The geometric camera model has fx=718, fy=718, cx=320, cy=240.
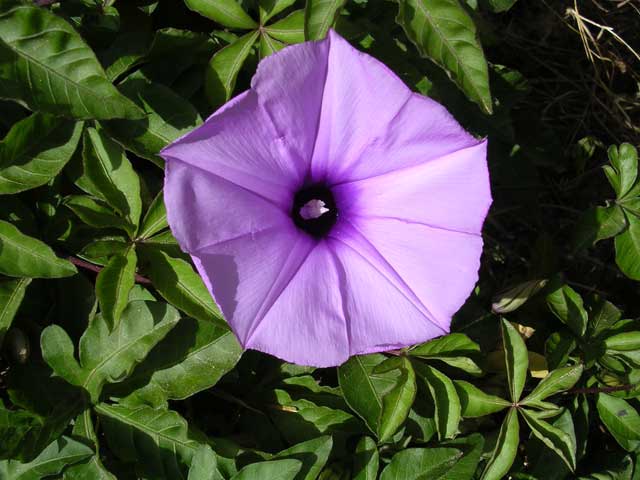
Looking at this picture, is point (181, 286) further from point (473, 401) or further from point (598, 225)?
point (598, 225)

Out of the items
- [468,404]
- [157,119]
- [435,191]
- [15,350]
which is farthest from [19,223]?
[468,404]

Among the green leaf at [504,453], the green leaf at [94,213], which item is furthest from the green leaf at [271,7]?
the green leaf at [504,453]

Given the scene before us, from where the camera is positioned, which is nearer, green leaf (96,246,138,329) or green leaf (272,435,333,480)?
green leaf (96,246,138,329)

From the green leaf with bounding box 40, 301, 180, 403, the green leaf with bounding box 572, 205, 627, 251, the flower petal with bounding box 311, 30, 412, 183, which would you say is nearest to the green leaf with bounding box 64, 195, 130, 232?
the green leaf with bounding box 40, 301, 180, 403

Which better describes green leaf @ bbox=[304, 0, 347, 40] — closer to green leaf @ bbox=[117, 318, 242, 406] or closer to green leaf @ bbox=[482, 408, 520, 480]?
green leaf @ bbox=[117, 318, 242, 406]

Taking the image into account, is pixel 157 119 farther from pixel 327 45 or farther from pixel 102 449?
pixel 102 449

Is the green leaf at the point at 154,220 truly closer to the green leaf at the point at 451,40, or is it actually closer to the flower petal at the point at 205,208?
the flower petal at the point at 205,208
